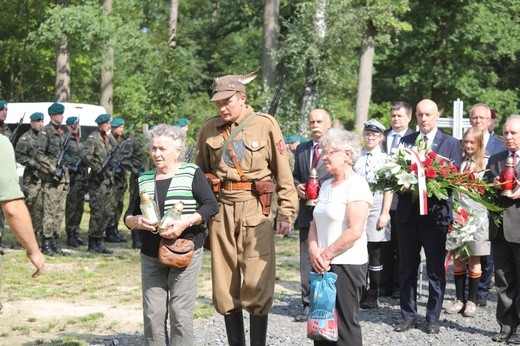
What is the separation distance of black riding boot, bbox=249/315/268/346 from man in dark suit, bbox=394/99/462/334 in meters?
2.12

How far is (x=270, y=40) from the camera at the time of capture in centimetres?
3039

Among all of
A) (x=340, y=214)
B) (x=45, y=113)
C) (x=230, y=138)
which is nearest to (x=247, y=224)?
(x=230, y=138)

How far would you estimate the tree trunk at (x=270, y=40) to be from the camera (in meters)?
29.6

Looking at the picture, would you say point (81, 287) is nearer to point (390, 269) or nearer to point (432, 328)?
point (390, 269)

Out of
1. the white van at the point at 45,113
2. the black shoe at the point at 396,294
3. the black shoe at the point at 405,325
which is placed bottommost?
the black shoe at the point at 396,294

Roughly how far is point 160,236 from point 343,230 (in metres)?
1.31

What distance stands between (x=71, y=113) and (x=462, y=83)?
57.9ft

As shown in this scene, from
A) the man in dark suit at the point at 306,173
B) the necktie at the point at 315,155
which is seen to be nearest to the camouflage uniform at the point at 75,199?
the man in dark suit at the point at 306,173

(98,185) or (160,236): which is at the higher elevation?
(160,236)

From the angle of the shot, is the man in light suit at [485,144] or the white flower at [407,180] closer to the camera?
the white flower at [407,180]

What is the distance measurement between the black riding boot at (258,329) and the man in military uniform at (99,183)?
769cm

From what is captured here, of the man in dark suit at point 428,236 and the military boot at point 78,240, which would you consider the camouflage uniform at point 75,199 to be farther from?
the man in dark suit at point 428,236

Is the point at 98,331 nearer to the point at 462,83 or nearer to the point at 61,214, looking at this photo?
the point at 61,214

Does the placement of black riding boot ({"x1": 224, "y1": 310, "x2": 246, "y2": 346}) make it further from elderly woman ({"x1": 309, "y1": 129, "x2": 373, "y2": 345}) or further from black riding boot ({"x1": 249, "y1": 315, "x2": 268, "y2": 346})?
elderly woman ({"x1": 309, "y1": 129, "x2": 373, "y2": 345})
